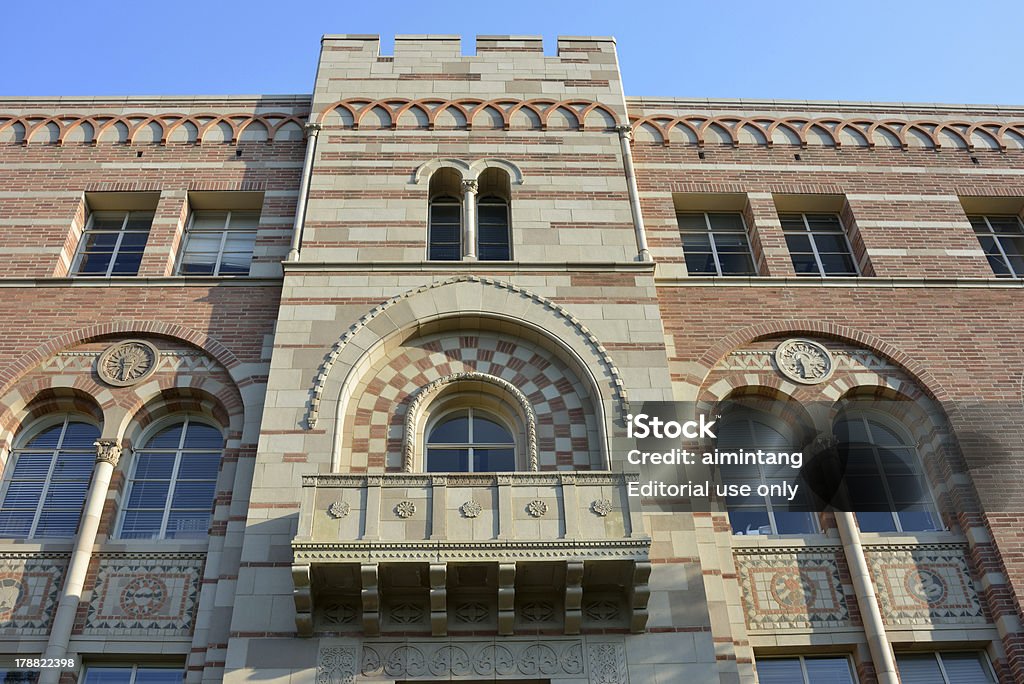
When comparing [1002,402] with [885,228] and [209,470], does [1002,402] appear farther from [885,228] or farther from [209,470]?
[209,470]

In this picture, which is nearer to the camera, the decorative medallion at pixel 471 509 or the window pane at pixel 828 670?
the decorative medallion at pixel 471 509

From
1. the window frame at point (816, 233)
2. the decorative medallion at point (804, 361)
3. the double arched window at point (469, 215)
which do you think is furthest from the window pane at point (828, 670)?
the double arched window at point (469, 215)

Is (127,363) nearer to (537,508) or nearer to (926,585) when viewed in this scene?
(537,508)

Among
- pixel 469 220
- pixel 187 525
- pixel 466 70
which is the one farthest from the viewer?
pixel 466 70

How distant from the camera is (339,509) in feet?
40.6

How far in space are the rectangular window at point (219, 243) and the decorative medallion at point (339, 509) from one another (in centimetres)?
671

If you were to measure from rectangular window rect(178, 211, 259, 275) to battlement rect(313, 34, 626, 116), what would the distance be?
8.52 feet

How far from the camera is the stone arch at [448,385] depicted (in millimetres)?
14023

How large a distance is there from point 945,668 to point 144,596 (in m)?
10.5

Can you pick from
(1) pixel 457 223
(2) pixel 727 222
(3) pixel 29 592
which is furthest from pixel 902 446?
(3) pixel 29 592

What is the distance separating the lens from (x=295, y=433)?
1398cm

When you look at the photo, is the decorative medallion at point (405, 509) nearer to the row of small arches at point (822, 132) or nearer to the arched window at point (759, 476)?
the arched window at point (759, 476)

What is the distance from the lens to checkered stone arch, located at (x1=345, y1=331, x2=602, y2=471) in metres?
14.2

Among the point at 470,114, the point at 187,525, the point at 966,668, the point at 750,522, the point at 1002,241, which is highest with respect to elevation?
the point at 470,114
